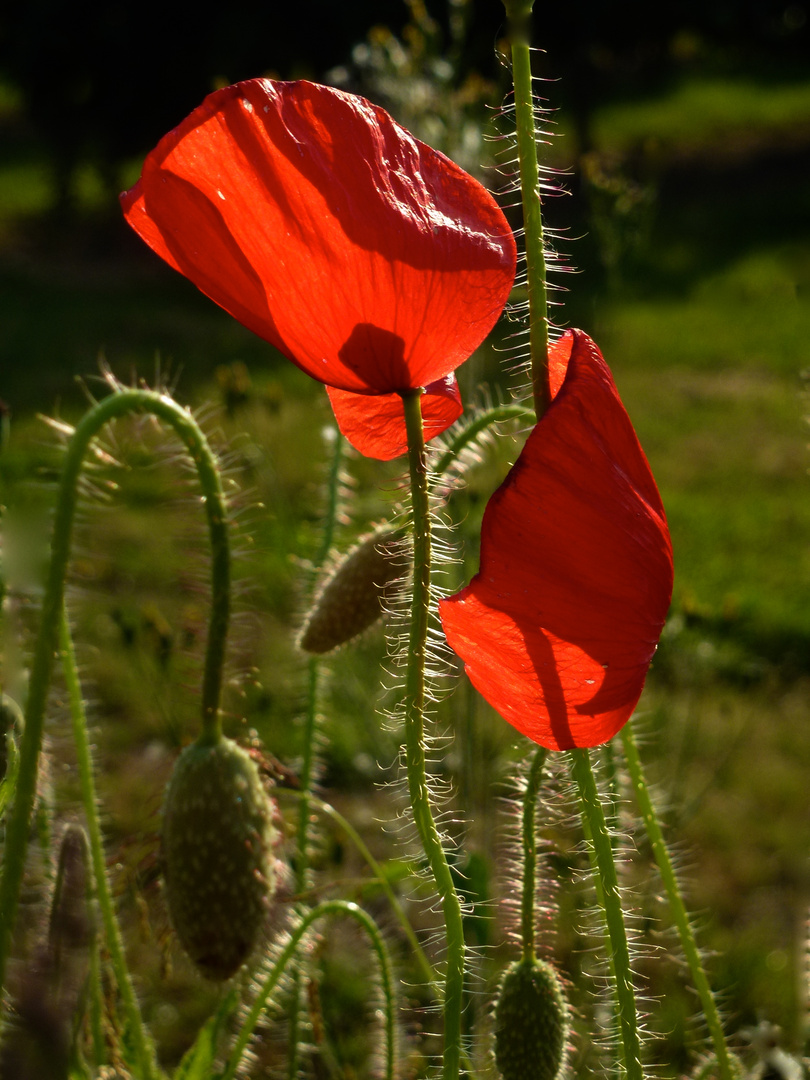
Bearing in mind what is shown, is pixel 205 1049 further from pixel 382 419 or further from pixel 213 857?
pixel 382 419

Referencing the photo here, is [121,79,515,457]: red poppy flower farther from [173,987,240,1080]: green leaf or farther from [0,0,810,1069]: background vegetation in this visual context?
[173,987,240,1080]: green leaf

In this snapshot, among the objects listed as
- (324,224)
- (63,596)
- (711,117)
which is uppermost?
(711,117)

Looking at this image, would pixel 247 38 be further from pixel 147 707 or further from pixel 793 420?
pixel 147 707

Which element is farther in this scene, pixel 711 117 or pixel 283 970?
pixel 711 117

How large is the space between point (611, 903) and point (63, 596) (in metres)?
0.31

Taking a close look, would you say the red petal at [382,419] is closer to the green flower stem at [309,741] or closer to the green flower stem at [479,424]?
the green flower stem at [479,424]

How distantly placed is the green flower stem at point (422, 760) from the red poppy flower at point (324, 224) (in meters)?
0.07

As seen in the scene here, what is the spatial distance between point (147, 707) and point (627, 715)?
227 centimetres

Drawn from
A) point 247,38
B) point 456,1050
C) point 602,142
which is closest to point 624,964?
point 456,1050

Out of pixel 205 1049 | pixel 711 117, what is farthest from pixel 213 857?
pixel 711 117

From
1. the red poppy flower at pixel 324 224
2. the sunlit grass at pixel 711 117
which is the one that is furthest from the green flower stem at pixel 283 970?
the sunlit grass at pixel 711 117

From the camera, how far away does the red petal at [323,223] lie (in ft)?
1.82

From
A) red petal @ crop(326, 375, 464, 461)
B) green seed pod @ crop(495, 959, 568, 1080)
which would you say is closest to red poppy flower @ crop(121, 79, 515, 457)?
red petal @ crop(326, 375, 464, 461)

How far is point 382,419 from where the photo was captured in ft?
2.39
